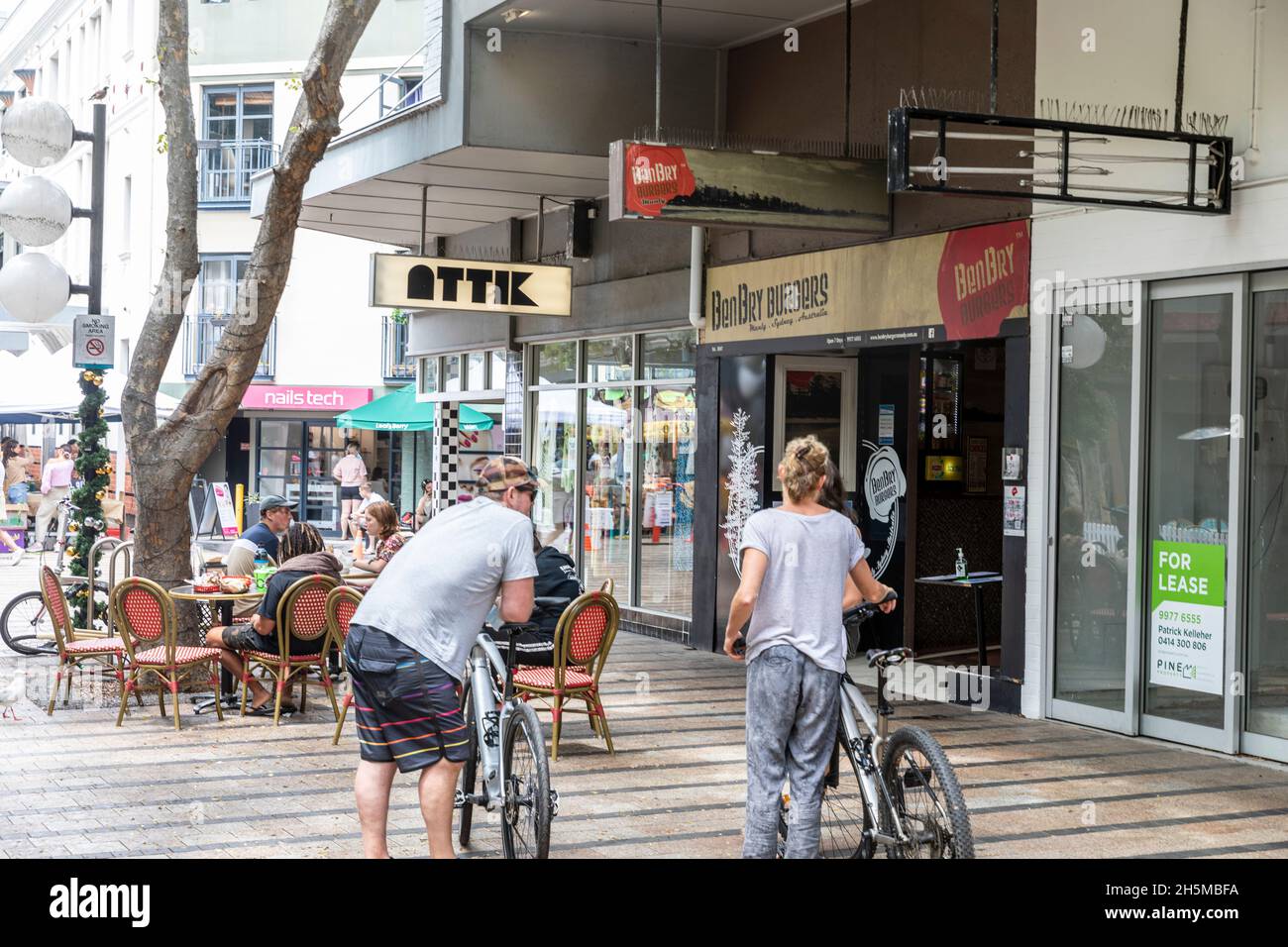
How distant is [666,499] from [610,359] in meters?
1.62

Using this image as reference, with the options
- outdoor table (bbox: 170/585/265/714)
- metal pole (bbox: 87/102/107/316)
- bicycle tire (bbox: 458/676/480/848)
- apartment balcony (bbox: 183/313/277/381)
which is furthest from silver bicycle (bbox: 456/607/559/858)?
apartment balcony (bbox: 183/313/277/381)

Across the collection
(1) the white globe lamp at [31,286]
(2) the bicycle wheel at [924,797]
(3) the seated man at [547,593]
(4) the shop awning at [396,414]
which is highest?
(1) the white globe lamp at [31,286]

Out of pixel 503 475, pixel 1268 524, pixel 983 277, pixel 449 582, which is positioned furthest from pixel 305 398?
pixel 449 582

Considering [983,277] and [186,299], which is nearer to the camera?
[983,277]

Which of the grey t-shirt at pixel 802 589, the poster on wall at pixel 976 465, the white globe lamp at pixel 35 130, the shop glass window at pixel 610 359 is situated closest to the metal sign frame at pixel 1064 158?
the grey t-shirt at pixel 802 589

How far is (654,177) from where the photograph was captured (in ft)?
30.3

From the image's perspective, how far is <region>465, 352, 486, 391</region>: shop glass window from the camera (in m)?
18.0

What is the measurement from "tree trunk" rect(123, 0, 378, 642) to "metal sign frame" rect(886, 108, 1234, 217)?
3875 millimetres

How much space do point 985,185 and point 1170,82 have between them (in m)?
1.39

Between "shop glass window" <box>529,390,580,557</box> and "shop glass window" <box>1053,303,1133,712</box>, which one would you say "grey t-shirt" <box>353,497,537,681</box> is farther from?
"shop glass window" <box>529,390,580,557</box>

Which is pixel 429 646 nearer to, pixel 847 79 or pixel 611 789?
pixel 611 789

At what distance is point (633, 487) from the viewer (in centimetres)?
1472

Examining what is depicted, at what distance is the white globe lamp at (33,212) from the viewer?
1122 centimetres

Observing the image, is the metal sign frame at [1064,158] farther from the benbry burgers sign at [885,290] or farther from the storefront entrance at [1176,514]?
the benbry burgers sign at [885,290]
